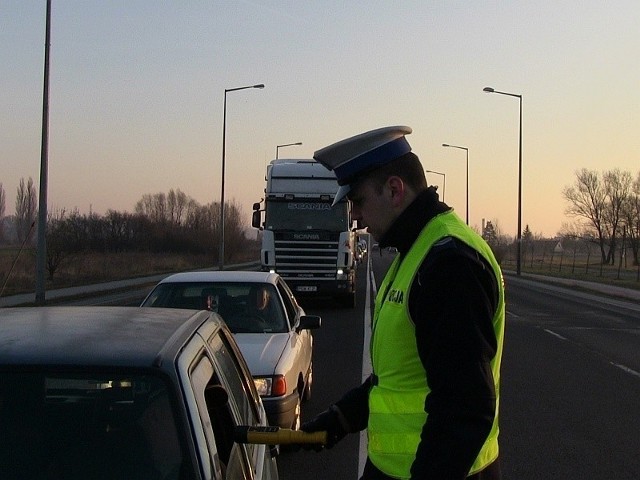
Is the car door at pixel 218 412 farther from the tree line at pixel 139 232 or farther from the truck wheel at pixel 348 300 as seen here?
the tree line at pixel 139 232

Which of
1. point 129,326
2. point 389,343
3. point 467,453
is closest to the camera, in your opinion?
point 467,453

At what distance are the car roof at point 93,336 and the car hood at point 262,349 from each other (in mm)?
3202

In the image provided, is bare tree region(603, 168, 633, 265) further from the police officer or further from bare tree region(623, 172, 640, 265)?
the police officer

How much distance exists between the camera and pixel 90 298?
26.1 metres

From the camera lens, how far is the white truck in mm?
22219

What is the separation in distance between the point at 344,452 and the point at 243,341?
4.31 ft

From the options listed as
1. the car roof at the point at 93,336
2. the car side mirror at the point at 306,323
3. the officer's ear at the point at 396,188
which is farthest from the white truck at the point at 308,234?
the officer's ear at the point at 396,188

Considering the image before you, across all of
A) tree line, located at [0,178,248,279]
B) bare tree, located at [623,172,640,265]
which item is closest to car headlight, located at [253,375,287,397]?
tree line, located at [0,178,248,279]

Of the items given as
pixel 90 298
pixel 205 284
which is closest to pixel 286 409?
pixel 205 284

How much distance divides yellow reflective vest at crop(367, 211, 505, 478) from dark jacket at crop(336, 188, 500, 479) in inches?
3.0

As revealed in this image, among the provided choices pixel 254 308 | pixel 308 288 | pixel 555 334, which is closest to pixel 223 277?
pixel 254 308

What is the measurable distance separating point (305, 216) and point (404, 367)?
1992 cm

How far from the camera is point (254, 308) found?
28.3 ft

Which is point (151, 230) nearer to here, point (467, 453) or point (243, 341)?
point (243, 341)
